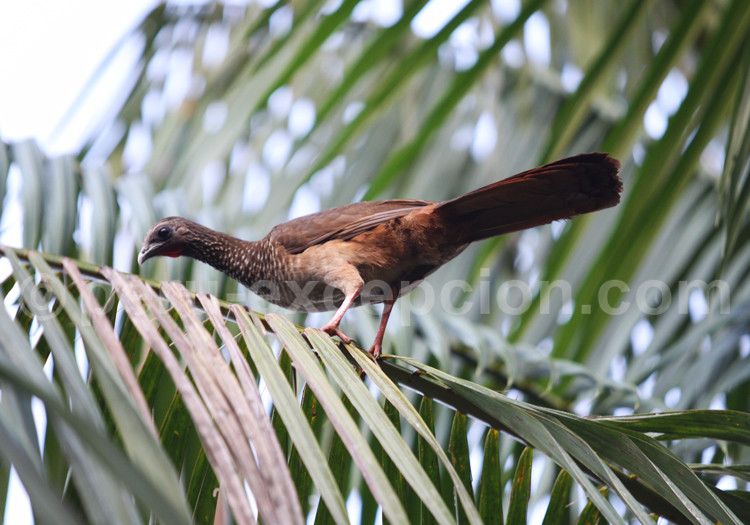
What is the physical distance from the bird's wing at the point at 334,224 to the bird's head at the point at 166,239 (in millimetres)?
352

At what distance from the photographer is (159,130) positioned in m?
4.00

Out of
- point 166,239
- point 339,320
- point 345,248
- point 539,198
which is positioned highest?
point 539,198

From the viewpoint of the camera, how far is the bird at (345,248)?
251 cm

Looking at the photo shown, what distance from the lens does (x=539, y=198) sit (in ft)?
7.19

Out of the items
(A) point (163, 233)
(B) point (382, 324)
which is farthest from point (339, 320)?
(A) point (163, 233)

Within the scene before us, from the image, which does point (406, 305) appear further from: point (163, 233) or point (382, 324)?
point (163, 233)

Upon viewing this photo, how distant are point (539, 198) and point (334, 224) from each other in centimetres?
89

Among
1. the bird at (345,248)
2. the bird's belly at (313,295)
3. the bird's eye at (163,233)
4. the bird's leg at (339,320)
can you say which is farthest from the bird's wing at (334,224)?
the bird's eye at (163,233)

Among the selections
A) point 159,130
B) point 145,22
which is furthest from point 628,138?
point 145,22

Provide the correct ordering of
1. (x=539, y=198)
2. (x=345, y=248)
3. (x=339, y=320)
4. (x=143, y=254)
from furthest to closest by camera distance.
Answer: (x=345, y=248), (x=143, y=254), (x=339, y=320), (x=539, y=198)

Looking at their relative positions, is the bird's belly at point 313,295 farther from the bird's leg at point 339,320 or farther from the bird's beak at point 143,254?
the bird's beak at point 143,254

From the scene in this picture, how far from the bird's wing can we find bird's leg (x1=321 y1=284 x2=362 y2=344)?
0.26 meters

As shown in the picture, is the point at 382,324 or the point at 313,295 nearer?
the point at 382,324

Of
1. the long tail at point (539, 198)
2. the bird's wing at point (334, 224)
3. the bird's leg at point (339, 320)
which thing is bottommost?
the bird's leg at point (339, 320)
